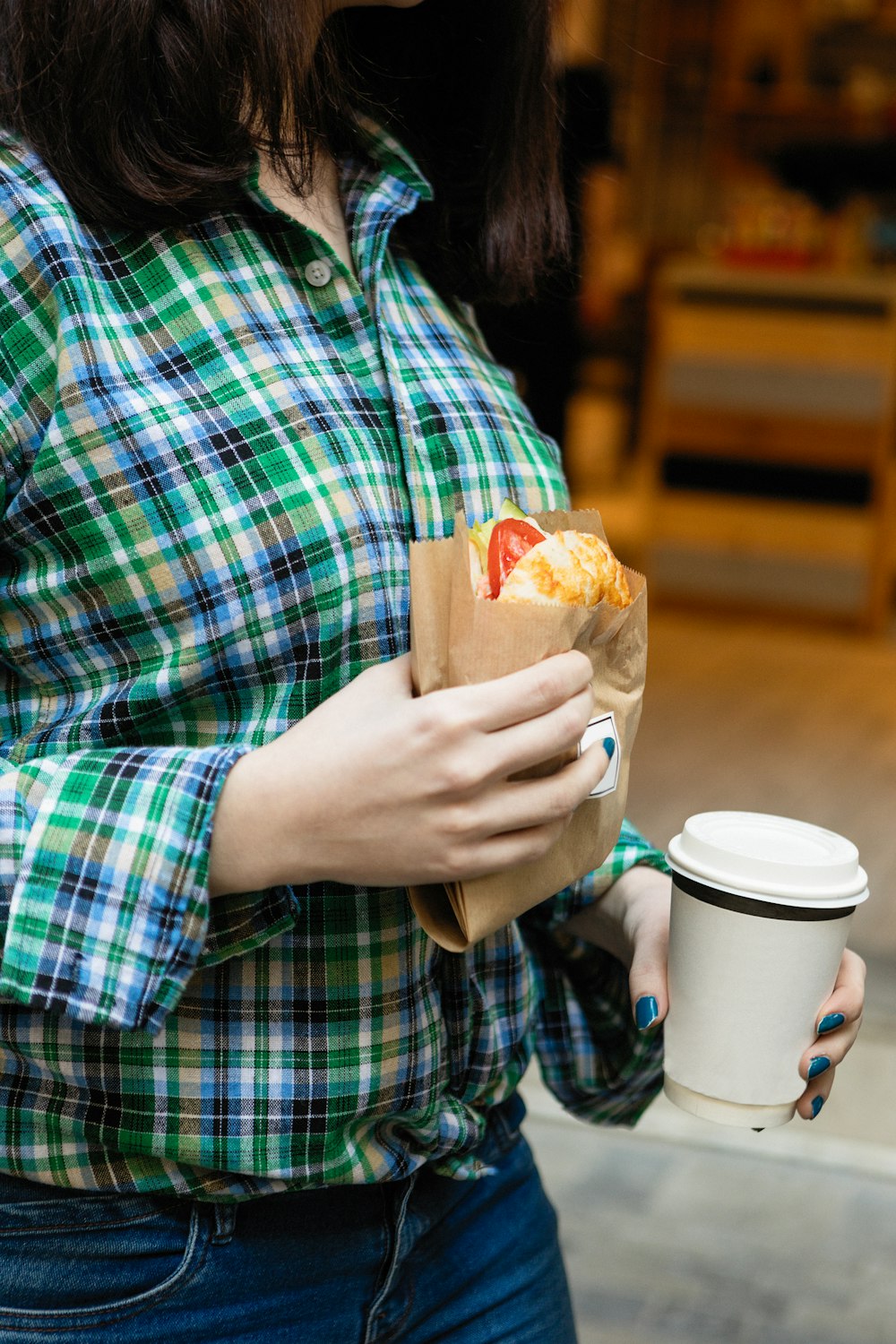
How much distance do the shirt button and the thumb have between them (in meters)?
0.50

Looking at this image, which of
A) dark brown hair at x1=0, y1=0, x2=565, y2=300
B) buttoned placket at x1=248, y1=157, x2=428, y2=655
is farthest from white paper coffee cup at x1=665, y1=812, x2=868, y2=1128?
dark brown hair at x1=0, y1=0, x2=565, y2=300

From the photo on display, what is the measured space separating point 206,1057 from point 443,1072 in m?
0.18

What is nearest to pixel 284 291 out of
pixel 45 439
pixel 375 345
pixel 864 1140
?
pixel 375 345

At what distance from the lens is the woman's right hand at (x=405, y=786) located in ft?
2.28

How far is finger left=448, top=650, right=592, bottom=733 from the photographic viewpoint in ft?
2.28

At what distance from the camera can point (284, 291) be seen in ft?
3.00

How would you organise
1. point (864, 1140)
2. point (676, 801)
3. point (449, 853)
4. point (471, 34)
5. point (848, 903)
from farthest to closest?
point (676, 801), point (864, 1140), point (471, 34), point (848, 903), point (449, 853)

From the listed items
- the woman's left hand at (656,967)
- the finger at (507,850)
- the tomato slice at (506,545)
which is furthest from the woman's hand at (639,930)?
the tomato slice at (506,545)

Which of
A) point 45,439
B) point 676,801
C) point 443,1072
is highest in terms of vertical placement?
point 45,439

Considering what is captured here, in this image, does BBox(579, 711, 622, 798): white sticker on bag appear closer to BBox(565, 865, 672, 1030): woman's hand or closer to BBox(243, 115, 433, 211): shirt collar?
BBox(565, 865, 672, 1030): woman's hand

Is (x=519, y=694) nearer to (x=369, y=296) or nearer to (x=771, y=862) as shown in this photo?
(x=771, y=862)

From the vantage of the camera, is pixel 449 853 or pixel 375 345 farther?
pixel 375 345

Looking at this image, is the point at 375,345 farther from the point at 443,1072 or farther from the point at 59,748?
the point at 443,1072

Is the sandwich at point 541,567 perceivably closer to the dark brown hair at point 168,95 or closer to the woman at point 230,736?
the woman at point 230,736
